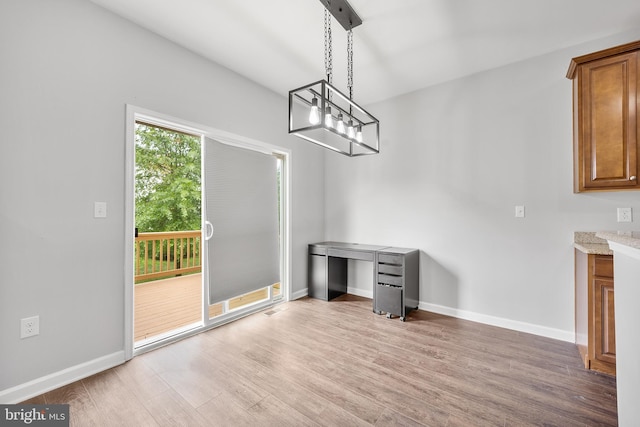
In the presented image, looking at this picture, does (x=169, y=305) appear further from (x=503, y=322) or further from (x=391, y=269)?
(x=503, y=322)

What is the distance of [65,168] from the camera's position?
1.96 m

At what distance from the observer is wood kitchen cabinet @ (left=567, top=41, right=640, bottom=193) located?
2141 mm

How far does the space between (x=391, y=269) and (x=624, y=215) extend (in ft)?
6.84

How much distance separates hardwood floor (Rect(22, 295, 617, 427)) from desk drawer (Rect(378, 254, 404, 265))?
72 centimetres

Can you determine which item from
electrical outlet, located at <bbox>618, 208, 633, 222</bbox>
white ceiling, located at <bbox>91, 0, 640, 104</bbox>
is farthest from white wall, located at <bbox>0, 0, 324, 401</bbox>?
electrical outlet, located at <bbox>618, 208, 633, 222</bbox>

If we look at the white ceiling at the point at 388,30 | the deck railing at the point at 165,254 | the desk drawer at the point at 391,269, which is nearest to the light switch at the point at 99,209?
the white ceiling at the point at 388,30

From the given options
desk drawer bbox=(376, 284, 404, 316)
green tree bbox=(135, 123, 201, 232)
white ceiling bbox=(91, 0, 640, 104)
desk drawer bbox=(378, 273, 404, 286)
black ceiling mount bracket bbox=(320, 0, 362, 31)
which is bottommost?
A: desk drawer bbox=(376, 284, 404, 316)

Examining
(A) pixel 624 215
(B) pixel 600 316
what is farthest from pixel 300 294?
(A) pixel 624 215

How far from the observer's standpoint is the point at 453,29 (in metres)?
2.40

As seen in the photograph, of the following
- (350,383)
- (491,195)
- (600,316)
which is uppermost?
(491,195)

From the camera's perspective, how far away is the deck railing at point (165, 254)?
15.0 ft

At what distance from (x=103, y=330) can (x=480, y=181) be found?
3825mm

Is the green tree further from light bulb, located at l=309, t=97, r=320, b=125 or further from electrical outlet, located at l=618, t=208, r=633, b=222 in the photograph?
electrical outlet, located at l=618, t=208, r=633, b=222

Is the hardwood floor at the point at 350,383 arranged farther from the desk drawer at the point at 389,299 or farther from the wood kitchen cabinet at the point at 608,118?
the wood kitchen cabinet at the point at 608,118
